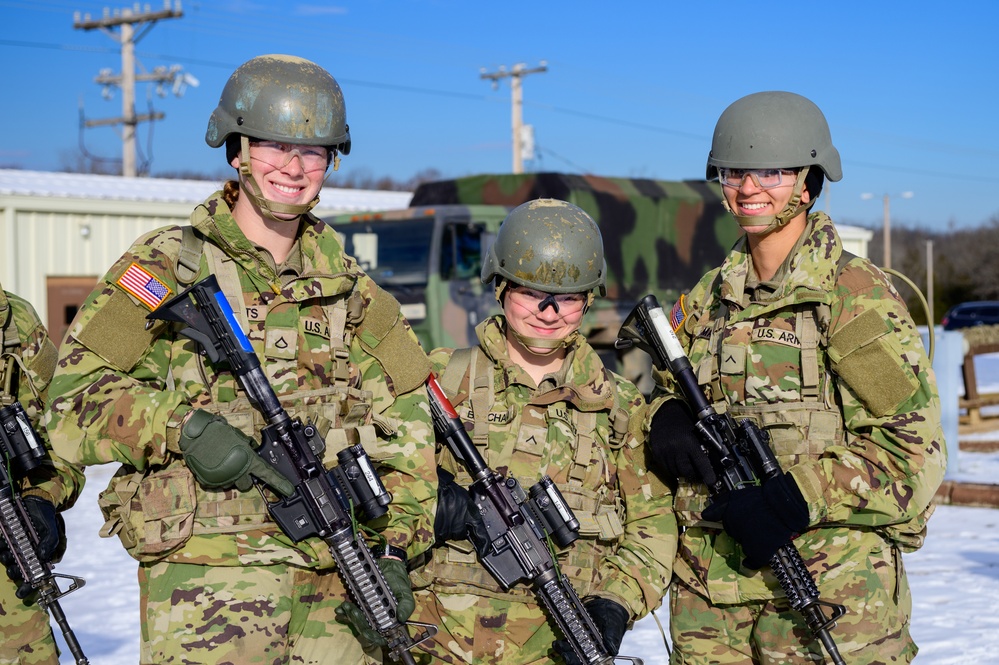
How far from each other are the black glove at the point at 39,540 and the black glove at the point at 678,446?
→ 6.67 feet

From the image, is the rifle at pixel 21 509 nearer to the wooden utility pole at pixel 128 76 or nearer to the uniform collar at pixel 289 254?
the uniform collar at pixel 289 254

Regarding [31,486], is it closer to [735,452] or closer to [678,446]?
[678,446]

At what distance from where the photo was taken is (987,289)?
5438cm

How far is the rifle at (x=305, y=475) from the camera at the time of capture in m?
2.84

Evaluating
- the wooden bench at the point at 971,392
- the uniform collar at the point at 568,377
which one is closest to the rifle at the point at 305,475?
the uniform collar at the point at 568,377

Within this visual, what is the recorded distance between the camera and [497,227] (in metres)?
11.3

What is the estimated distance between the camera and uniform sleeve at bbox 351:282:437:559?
310cm

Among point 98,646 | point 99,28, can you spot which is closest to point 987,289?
point 99,28

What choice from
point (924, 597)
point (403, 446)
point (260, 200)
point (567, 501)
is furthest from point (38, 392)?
point (924, 597)

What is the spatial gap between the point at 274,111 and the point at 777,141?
149 cm

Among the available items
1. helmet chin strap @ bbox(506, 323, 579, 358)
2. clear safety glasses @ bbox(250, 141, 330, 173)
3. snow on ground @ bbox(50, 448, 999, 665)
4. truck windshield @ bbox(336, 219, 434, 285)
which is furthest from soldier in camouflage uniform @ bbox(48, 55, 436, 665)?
truck windshield @ bbox(336, 219, 434, 285)

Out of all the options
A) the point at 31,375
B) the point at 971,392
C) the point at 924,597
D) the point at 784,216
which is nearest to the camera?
the point at 784,216

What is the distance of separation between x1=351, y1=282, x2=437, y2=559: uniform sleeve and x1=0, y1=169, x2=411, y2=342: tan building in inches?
548

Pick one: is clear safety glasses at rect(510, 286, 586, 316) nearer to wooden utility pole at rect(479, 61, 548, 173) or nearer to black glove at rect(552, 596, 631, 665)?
black glove at rect(552, 596, 631, 665)
